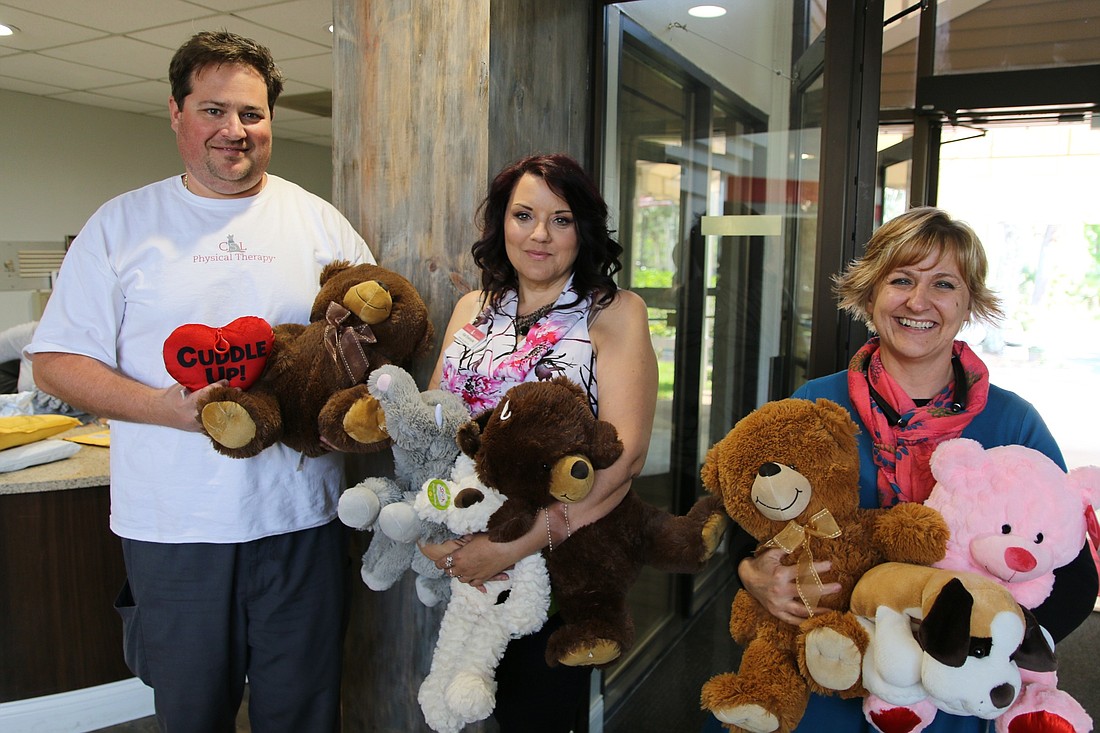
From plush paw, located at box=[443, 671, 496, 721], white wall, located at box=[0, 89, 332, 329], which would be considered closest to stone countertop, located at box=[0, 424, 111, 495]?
plush paw, located at box=[443, 671, 496, 721]

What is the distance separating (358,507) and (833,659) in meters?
0.84

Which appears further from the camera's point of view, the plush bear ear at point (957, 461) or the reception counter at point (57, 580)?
the reception counter at point (57, 580)

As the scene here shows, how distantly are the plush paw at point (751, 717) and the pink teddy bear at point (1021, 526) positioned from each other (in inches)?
13.3

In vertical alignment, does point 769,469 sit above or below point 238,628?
above

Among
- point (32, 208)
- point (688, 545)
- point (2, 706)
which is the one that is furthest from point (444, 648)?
point (32, 208)

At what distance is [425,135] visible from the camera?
1.98 meters

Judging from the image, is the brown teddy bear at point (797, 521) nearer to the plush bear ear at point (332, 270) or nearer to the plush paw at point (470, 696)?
the plush paw at point (470, 696)

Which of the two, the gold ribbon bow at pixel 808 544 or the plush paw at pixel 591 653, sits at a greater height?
the gold ribbon bow at pixel 808 544

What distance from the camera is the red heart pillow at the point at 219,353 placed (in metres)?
1.45

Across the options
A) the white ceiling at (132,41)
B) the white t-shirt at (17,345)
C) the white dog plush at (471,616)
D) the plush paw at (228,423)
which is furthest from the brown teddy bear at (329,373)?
the white ceiling at (132,41)

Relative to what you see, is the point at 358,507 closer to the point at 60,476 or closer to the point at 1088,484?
the point at 1088,484

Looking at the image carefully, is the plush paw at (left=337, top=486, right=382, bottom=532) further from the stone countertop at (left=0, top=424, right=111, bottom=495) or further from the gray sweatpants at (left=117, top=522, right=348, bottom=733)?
the stone countertop at (left=0, top=424, right=111, bottom=495)

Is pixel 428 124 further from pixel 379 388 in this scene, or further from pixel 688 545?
pixel 688 545

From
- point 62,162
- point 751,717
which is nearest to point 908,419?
point 751,717
